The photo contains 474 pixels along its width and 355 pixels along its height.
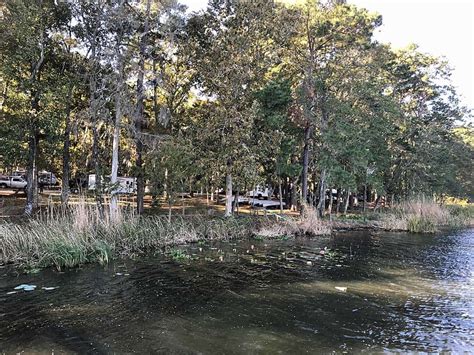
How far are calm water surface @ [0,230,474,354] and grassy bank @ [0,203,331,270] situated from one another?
0.66m

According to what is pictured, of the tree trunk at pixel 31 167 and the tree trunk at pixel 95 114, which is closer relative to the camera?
the tree trunk at pixel 95 114

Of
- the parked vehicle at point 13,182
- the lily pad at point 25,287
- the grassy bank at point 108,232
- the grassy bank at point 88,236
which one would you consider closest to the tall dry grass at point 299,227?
the grassy bank at point 108,232

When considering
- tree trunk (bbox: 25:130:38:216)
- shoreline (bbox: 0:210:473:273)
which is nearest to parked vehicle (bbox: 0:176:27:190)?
tree trunk (bbox: 25:130:38:216)

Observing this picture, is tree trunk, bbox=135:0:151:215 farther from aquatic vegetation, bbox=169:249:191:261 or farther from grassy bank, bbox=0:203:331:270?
aquatic vegetation, bbox=169:249:191:261

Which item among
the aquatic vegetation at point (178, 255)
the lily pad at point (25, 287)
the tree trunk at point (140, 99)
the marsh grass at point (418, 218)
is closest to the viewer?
the lily pad at point (25, 287)

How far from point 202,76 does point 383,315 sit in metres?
18.7

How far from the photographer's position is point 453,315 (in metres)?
10.1

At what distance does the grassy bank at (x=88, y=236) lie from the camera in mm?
13391

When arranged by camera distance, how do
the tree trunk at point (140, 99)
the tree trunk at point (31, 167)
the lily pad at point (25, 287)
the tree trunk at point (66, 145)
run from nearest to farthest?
the lily pad at point (25, 287)
the tree trunk at point (31, 167)
the tree trunk at point (66, 145)
the tree trunk at point (140, 99)

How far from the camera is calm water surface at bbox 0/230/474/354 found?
7.70 meters

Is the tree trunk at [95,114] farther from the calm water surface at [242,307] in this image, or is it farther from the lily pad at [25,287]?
the lily pad at [25,287]

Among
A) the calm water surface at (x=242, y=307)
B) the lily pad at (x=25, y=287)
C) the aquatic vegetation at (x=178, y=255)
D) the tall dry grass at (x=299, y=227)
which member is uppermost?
the tall dry grass at (x=299, y=227)

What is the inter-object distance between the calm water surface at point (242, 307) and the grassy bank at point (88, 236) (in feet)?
2.16

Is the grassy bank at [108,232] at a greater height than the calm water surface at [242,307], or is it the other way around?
the grassy bank at [108,232]
